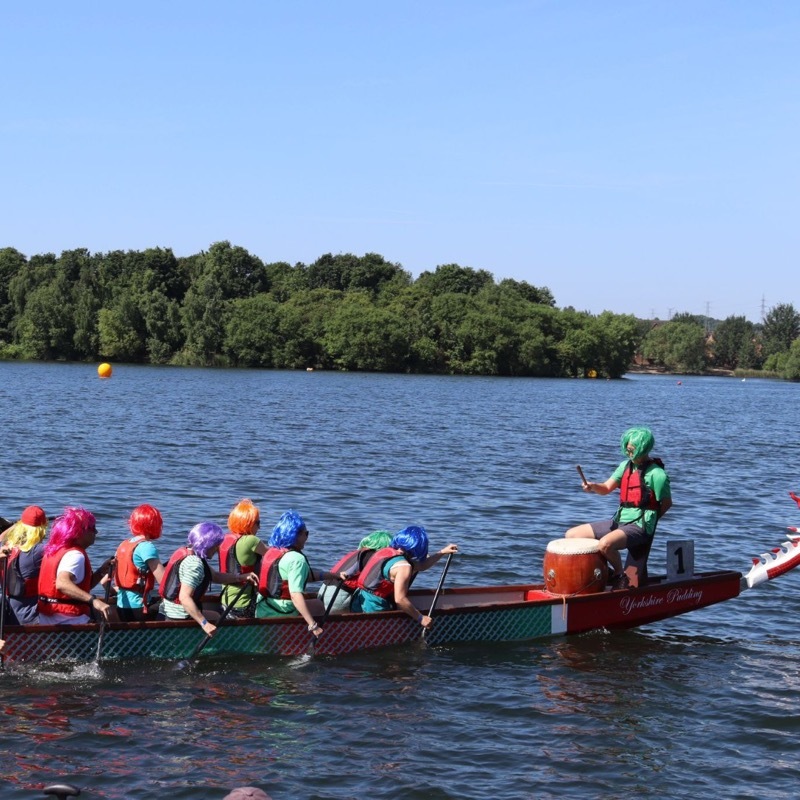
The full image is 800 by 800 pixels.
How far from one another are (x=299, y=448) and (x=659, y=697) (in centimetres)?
2352

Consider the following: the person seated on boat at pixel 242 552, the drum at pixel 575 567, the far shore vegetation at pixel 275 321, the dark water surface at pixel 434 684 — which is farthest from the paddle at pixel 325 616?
the far shore vegetation at pixel 275 321

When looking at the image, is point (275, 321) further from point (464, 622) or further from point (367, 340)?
point (464, 622)

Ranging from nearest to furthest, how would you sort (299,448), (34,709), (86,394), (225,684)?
(34,709) → (225,684) → (299,448) → (86,394)

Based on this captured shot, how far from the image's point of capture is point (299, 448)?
112 ft

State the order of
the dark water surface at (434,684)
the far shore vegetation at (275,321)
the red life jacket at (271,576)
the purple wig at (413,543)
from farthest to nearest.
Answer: the far shore vegetation at (275,321) → the purple wig at (413,543) → the red life jacket at (271,576) → the dark water surface at (434,684)

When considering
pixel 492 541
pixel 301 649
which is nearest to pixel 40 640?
pixel 301 649

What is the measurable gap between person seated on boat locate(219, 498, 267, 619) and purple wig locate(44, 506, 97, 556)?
1634 mm

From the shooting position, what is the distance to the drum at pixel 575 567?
12805 millimetres

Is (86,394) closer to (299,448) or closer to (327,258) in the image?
(299,448)

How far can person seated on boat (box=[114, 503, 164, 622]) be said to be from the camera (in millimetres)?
10930

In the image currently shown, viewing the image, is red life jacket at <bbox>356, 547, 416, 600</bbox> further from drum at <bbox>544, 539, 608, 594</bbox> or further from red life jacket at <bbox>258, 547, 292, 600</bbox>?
drum at <bbox>544, 539, 608, 594</bbox>

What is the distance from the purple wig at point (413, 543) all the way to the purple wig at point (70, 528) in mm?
3212

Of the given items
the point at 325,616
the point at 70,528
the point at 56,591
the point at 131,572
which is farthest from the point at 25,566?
the point at 325,616

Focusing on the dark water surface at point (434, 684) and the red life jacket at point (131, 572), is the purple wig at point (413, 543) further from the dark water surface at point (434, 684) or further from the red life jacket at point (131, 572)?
the red life jacket at point (131, 572)
